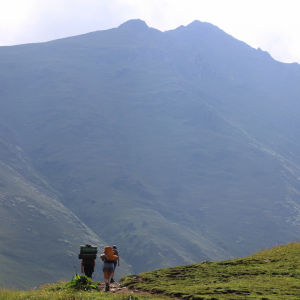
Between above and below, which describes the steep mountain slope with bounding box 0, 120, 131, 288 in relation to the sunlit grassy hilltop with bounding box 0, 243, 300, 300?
above

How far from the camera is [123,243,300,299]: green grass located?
40.5ft

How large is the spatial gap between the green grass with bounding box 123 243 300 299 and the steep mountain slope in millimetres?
83357

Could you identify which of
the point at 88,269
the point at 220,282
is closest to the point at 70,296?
the point at 88,269

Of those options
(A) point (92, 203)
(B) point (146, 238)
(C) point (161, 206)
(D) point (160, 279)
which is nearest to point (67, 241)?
(B) point (146, 238)

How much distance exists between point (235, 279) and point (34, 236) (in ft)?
383

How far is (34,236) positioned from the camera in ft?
392

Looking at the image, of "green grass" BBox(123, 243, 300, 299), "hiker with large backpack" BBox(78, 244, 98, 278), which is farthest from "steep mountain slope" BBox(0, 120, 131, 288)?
"hiker with large backpack" BBox(78, 244, 98, 278)

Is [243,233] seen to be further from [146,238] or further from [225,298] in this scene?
[225,298]

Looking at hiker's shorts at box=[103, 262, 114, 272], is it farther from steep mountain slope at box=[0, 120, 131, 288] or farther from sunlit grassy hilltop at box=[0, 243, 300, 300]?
steep mountain slope at box=[0, 120, 131, 288]

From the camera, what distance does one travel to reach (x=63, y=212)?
146 m

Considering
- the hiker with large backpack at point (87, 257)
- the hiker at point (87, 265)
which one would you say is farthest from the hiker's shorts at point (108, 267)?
the hiker at point (87, 265)

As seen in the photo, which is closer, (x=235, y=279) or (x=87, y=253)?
(x=87, y=253)

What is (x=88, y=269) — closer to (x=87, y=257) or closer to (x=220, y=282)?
(x=87, y=257)

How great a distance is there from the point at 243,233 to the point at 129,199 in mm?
63716
